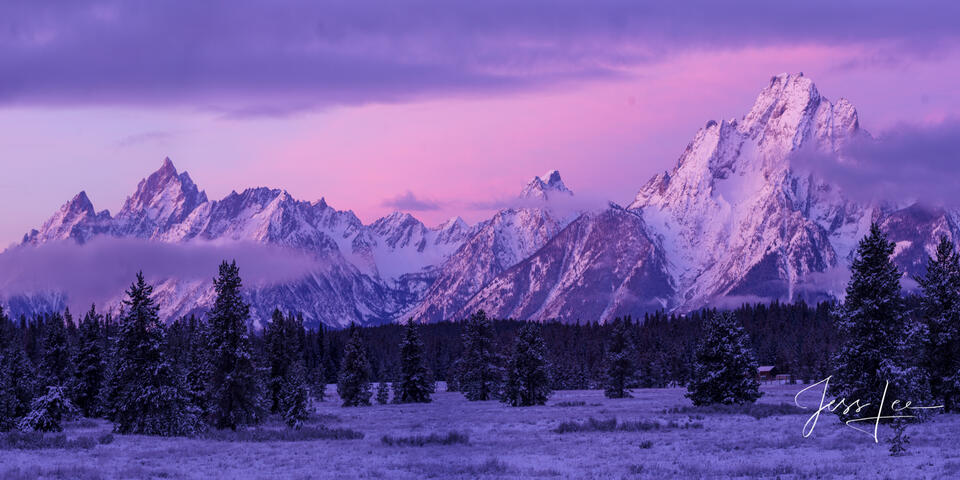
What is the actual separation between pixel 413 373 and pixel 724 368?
1903 inches

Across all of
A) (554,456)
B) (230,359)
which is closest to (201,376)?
(230,359)

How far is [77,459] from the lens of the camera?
46.2m

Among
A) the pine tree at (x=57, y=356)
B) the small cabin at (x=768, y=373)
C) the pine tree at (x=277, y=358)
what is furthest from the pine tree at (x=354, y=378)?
the small cabin at (x=768, y=373)

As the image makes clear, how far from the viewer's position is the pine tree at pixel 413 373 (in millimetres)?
120500

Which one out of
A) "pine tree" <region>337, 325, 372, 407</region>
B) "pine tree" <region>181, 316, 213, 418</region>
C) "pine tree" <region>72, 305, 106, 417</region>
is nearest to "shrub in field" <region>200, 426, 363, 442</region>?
"pine tree" <region>181, 316, 213, 418</region>

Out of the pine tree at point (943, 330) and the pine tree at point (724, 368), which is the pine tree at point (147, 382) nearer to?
the pine tree at point (724, 368)

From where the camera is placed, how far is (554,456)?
48281 millimetres

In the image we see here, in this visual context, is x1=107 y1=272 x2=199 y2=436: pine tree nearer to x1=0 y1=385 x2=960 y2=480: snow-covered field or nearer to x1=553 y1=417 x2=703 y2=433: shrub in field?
x1=0 y1=385 x2=960 y2=480: snow-covered field

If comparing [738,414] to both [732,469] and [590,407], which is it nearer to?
[590,407]

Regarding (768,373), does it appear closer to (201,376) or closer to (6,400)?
(201,376)

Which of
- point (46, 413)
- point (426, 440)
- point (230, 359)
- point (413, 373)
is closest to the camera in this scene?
point (426, 440)

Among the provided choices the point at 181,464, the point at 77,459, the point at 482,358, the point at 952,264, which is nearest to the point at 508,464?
the point at 181,464

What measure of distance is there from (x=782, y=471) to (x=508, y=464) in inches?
462

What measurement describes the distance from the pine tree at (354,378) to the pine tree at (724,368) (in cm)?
4746
